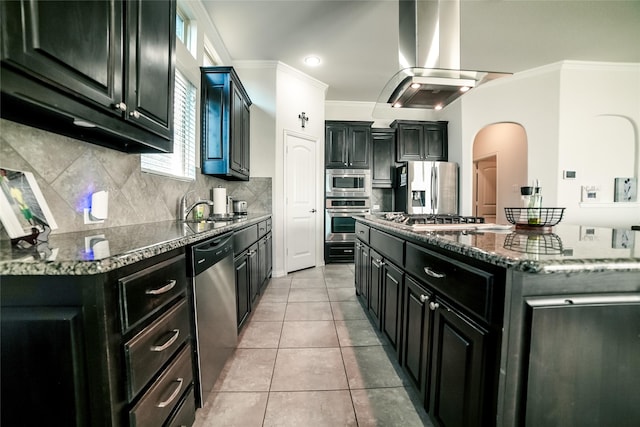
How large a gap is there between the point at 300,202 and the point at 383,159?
192cm

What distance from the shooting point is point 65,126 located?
40.8 inches

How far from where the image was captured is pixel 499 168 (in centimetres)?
518

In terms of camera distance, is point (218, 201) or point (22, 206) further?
point (218, 201)

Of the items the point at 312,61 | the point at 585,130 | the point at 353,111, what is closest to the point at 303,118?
the point at 312,61

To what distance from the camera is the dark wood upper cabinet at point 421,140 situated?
4672 mm

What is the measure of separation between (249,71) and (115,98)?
10.0ft

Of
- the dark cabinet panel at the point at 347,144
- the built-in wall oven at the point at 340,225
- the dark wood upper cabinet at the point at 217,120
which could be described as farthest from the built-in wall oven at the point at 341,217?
the dark wood upper cabinet at the point at 217,120

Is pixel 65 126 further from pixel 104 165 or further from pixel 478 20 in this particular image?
pixel 478 20

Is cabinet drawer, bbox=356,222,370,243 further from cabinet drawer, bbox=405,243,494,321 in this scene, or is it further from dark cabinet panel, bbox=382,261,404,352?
cabinet drawer, bbox=405,243,494,321

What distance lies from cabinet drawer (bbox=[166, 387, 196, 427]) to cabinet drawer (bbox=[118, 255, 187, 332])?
0.47m

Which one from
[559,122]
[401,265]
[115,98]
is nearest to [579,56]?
[559,122]

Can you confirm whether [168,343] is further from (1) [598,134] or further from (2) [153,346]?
(1) [598,134]

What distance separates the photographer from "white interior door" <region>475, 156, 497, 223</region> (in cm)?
610

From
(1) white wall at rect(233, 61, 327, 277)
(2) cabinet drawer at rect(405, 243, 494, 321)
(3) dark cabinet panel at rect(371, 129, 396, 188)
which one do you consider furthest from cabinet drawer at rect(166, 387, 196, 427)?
(3) dark cabinet panel at rect(371, 129, 396, 188)
